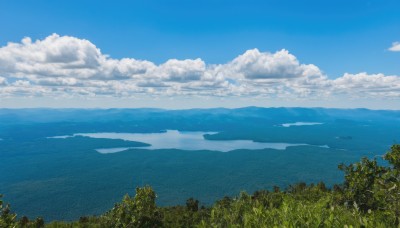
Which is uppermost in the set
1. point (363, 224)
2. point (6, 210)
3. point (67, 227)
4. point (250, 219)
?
point (363, 224)

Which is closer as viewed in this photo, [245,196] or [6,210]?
[6,210]

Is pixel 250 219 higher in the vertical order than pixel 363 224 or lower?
lower

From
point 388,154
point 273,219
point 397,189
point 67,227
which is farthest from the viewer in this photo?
point 67,227

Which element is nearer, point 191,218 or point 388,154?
point 388,154

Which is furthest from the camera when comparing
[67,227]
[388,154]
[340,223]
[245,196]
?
[67,227]

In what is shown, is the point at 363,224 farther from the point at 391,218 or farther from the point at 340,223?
the point at 391,218

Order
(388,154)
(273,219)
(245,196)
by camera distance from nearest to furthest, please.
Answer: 1. (273,219)
2. (388,154)
3. (245,196)

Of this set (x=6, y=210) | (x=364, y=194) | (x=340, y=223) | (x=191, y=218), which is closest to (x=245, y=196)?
(x=364, y=194)

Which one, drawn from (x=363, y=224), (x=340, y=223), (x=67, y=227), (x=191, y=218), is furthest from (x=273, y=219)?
(x=67, y=227)

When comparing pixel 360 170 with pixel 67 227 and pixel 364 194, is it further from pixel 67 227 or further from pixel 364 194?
pixel 67 227
